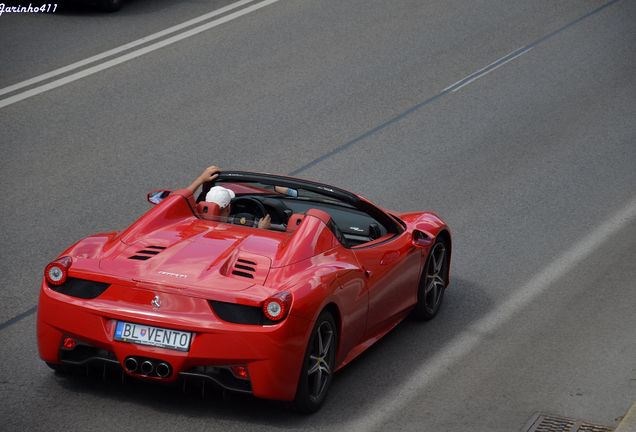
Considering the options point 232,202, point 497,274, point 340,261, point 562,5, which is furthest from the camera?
point 562,5

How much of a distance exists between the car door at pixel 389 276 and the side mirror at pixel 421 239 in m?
0.04

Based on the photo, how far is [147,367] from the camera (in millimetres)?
7086

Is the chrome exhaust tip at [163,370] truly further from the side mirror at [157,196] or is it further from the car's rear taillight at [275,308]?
the side mirror at [157,196]

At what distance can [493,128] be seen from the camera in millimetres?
16016

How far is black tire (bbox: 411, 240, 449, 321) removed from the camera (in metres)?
9.62

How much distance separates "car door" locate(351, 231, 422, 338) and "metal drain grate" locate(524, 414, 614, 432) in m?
1.43

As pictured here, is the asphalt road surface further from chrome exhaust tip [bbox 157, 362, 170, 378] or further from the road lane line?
chrome exhaust tip [bbox 157, 362, 170, 378]

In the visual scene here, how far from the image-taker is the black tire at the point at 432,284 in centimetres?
962

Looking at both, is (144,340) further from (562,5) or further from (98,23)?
(562,5)

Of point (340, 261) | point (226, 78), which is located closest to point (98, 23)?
point (226, 78)

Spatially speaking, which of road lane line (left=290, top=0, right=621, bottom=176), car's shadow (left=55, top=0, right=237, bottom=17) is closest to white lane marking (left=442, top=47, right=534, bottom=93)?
road lane line (left=290, top=0, right=621, bottom=176)

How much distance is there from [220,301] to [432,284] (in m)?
3.14

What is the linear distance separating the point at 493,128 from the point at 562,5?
292 inches

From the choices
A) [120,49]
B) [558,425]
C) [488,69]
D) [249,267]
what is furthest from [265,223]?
[488,69]
